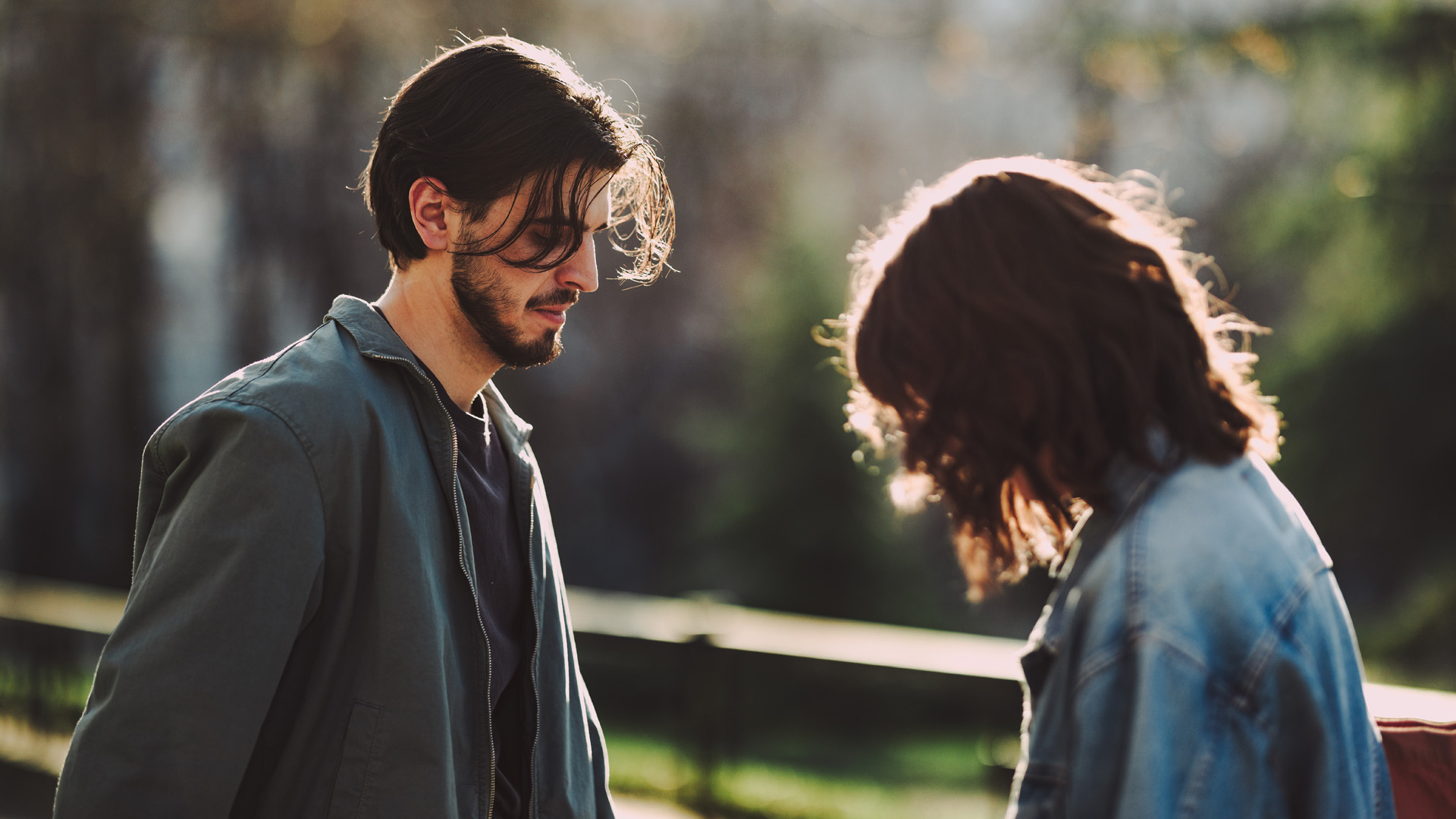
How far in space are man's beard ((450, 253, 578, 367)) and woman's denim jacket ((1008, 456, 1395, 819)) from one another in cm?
116

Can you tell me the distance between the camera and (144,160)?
14.6 m

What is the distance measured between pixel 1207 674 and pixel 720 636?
5094 mm

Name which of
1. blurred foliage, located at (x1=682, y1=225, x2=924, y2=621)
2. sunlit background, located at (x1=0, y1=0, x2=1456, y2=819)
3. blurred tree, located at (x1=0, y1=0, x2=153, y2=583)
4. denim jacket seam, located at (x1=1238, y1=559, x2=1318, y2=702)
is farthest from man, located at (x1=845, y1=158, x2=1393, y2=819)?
blurred tree, located at (x1=0, y1=0, x2=153, y2=583)

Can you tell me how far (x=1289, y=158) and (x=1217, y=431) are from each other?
12.6 meters

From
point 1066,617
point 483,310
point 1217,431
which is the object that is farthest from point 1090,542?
point 483,310

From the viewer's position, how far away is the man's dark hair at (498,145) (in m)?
2.05

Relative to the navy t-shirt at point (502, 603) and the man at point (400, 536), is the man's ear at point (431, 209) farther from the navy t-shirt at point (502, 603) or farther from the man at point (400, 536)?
the navy t-shirt at point (502, 603)

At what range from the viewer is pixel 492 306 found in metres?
2.08

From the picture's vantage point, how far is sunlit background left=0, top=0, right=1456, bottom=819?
315 inches

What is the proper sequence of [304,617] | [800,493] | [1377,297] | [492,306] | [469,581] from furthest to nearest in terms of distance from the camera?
1. [800,493]
2. [1377,297]
3. [492,306]
4. [469,581]
5. [304,617]

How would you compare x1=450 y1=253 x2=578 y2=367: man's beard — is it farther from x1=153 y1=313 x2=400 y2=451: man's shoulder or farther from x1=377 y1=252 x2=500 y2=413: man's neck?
x1=153 y1=313 x2=400 y2=451: man's shoulder

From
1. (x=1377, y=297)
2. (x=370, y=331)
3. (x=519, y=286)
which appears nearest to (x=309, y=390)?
(x=370, y=331)

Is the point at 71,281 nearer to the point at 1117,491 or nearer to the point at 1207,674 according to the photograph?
the point at 1117,491

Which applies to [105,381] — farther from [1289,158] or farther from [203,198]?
[1289,158]
